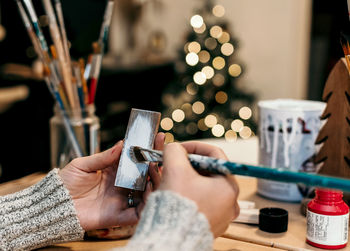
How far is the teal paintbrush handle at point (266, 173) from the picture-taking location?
1.76 feet

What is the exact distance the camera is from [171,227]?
0.56m

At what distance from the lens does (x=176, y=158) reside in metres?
0.62

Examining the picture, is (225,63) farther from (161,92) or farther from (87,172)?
(87,172)

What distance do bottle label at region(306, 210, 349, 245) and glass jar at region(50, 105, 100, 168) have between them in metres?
0.58

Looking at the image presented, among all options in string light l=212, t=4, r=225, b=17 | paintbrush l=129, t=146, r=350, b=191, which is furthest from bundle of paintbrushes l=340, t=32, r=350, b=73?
string light l=212, t=4, r=225, b=17

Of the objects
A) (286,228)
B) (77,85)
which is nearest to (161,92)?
(77,85)

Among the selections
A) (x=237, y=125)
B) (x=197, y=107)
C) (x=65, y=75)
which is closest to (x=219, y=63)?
(x=197, y=107)

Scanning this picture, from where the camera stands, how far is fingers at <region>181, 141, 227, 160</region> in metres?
0.67

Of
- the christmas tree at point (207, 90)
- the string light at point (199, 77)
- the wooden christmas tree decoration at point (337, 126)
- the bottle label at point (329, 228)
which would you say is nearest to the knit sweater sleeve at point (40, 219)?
the bottle label at point (329, 228)

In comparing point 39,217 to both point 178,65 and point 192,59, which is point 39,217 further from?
point 178,65

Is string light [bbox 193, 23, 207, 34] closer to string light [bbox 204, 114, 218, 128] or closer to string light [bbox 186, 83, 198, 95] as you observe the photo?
string light [bbox 186, 83, 198, 95]

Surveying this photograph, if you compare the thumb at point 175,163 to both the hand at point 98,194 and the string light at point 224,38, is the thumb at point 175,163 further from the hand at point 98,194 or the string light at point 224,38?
the string light at point 224,38

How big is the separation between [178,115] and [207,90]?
238mm

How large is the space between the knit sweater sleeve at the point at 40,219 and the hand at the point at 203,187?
25 centimetres
